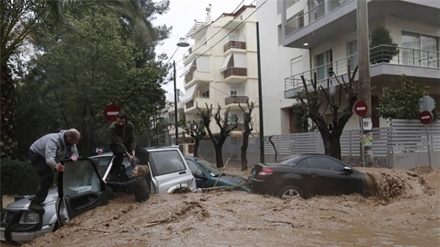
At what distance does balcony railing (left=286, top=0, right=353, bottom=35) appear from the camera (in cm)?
1991

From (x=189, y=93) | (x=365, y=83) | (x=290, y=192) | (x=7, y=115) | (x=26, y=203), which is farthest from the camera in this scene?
(x=189, y=93)

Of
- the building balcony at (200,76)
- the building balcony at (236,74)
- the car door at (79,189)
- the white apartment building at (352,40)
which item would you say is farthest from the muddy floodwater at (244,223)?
the building balcony at (200,76)

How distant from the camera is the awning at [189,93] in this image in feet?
153

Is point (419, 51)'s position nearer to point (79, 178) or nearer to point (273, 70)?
point (273, 70)

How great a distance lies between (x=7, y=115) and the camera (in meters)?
11.5

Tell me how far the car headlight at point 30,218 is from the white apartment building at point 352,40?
1557cm

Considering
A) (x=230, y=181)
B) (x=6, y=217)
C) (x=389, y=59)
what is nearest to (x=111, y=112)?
(x=230, y=181)

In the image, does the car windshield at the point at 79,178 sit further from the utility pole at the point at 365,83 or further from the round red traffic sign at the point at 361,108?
the utility pole at the point at 365,83

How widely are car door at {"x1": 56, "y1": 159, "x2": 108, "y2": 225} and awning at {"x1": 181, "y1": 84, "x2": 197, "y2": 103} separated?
4025 cm

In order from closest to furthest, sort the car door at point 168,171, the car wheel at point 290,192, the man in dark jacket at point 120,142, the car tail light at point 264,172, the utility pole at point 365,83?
the man in dark jacket at point 120,142 < the car door at point 168,171 < the car wheel at point 290,192 < the car tail light at point 264,172 < the utility pole at point 365,83

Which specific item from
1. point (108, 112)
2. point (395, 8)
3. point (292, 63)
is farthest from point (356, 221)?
point (292, 63)

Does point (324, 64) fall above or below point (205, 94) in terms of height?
below

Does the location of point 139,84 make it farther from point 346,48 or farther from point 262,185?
point 346,48

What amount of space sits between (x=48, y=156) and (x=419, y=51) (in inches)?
763
